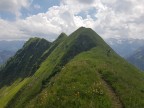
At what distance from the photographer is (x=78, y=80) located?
2275 inches

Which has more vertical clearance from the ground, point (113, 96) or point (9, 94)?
point (9, 94)

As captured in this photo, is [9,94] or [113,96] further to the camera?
[9,94]

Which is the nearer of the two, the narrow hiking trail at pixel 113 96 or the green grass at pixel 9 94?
the narrow hiking trail at pixel 113 96

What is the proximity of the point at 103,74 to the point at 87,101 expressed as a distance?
57.9 feet

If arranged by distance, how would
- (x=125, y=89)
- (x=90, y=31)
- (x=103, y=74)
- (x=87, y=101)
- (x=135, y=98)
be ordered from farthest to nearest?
(x=90, y=31)
(x=103, y=74)
(x=125, y=89)
(x=135, y=98)
(x=87, y=101)

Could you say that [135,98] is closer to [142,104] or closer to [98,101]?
[142,104]

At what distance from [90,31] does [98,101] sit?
11026 centimetres

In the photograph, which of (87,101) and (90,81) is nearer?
(87,101)

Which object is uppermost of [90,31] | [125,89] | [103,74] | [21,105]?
[90,31]

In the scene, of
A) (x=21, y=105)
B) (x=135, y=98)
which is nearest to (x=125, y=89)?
(x=135, y=98)

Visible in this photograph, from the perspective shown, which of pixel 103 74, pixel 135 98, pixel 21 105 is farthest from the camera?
pixel 21 105

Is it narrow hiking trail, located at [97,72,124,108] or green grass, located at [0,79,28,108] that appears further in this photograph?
green grass, located at [0,79,28,108]

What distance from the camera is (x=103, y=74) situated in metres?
64.8

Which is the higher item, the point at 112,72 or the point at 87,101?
the point at 112,72
